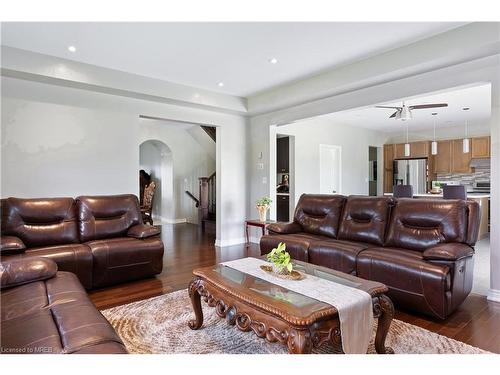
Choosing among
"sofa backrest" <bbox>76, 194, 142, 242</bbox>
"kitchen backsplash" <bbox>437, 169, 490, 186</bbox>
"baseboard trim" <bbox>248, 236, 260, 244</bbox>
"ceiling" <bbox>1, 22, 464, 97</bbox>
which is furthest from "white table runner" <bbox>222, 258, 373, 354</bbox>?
"kitchen backsplash" <bbox>437, 169, 490, 186</bbox>

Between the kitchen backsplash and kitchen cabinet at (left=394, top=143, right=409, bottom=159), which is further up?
kitchen cabinet at (left=394, top=143, right=409, bottom=159)

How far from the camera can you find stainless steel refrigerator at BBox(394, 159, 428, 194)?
27.1 ft

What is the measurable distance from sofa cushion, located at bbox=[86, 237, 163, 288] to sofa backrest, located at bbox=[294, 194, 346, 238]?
1930 mm

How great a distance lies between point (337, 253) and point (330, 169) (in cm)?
496

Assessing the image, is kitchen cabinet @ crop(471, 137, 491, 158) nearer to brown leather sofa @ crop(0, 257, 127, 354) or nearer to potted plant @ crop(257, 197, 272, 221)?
potted plant @ crop(257, 197, 272, 221)

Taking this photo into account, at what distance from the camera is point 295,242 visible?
140 inches

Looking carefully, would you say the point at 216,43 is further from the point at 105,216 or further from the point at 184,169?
the point at 184,169

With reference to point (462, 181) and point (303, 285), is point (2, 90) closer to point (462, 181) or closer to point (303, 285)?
point (303, 285)

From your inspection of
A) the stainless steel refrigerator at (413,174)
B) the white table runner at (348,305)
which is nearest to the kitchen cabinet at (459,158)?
the stainless steel refrigerator at (413,174)

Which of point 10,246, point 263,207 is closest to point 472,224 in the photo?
point 263,207

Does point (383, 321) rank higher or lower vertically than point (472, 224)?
lower

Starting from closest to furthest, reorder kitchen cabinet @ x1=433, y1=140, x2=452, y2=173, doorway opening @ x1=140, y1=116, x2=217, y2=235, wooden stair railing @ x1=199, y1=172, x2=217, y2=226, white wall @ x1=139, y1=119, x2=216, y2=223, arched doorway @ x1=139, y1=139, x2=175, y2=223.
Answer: wooden stair railing @ x1=199, y1=172, x2=217, y2=226 → kitchen cabinet @ x1=433, y1=140, x2=452, y2=173 → doorway opening @ x1=140, y1=116, x2=217, y2=235 → white wall @ x1=139, y1=119, x2=216, y2=223 → arched doorway @ x1=139, y1=139, x2=175, y2=223

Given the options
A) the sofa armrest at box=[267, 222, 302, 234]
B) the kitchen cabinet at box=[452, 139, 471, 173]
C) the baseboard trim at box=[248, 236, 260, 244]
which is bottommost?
the baseboard trim at box=[248, 236, 260, 244]
